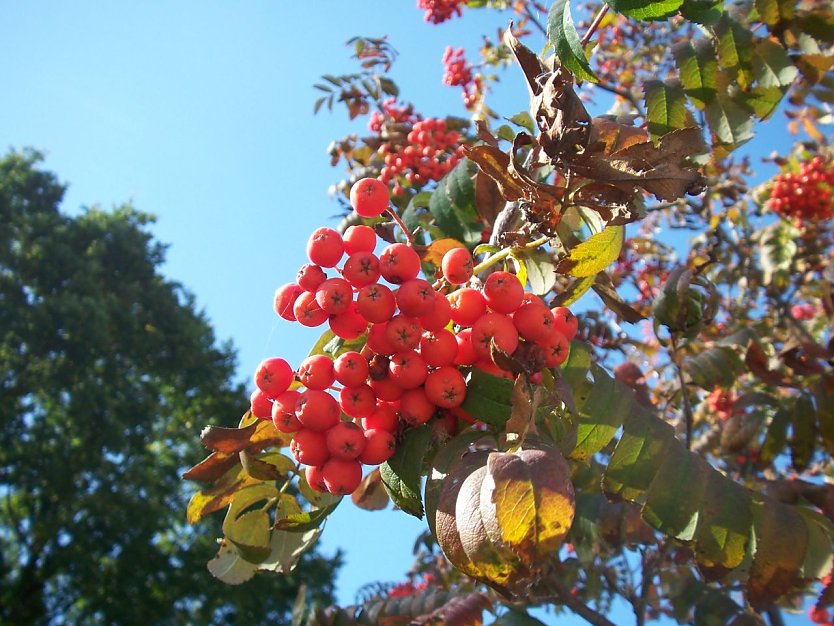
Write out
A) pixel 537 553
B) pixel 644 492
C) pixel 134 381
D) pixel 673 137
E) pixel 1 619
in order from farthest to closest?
pixel 134 381, pixel 1 619, pixel 644 492, pixel 673 137, pixel 537 553

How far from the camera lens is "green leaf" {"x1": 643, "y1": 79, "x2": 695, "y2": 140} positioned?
175cm

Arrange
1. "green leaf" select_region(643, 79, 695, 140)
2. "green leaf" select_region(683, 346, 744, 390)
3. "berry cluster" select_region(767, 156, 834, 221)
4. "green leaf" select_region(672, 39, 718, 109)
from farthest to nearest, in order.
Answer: "berry cluster" select_region(767, 156, 834, 221) < "green leaf" select_region(683, 346, 744, 390) < "green leaf" select_region(672, 39, 718, 109) < "green leaf" select_region(643, 79, 695, 140)

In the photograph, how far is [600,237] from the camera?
127 centimetres

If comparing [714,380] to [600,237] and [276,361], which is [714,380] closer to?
[600,237]

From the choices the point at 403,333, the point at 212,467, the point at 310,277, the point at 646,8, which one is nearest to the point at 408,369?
the point at 403,333

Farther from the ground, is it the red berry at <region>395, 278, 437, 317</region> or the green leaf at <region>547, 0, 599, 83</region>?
the green leaf at <region>547, 0, 599, 83</region>

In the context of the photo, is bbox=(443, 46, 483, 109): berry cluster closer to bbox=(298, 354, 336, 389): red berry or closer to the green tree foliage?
bbox=(298, 354, 336, 389): red berry

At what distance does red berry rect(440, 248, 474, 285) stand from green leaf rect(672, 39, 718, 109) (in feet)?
3.38

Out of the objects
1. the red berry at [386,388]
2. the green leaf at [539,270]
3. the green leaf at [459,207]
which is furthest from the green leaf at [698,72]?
the red berry at [386,388]

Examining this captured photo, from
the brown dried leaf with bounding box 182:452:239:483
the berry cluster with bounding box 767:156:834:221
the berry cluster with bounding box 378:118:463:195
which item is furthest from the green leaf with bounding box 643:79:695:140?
the berry cluster with bounding box 767:156:834:221

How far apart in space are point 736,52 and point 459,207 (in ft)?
2.98

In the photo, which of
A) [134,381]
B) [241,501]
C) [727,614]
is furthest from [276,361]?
[134,381]

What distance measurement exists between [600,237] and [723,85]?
1.02 m

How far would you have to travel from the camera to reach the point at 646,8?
1.22m
